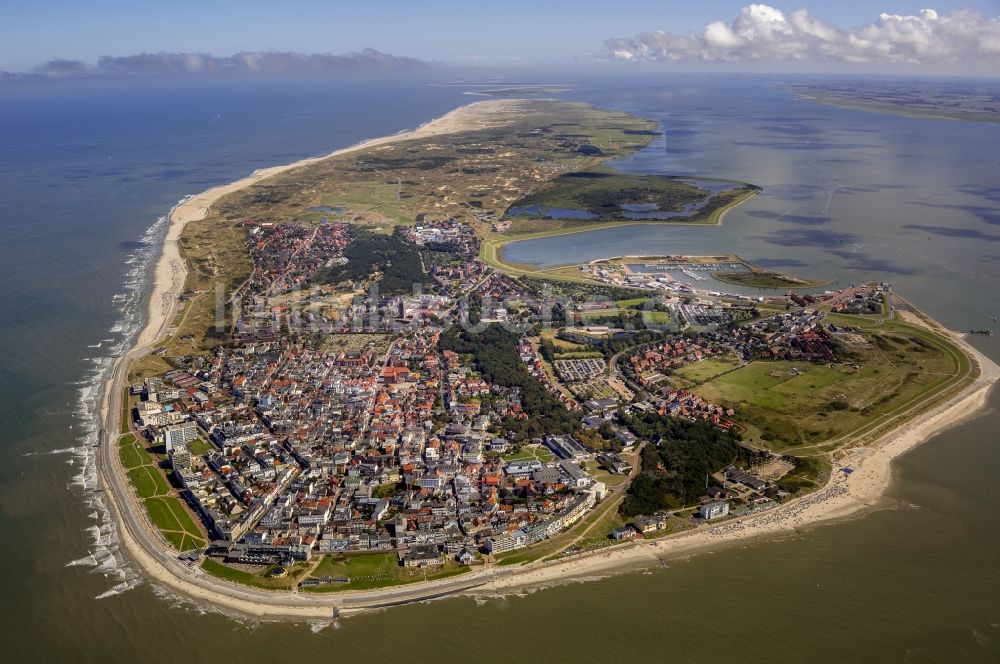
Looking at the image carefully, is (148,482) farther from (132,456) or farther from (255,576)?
(255,576)

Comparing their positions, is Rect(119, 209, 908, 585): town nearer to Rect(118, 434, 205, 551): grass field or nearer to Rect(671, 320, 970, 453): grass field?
Rect(118, 434, 205, 551): grass field

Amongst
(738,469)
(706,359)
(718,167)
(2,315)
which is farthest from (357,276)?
(718,167)

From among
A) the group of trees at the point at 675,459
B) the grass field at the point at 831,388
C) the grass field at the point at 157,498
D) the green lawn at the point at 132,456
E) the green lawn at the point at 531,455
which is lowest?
the grass field at the point at 157,498

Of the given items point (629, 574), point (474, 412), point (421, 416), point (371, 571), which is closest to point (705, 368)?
point (474, 412)

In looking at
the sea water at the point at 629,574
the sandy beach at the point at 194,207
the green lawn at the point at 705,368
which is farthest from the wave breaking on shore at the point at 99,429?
the green lawn at the point at 705,368

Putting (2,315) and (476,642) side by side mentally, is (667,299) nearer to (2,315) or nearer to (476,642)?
(476,642)

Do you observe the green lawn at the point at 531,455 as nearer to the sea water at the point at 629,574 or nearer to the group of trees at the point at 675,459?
the group of trees at the point at 675,459

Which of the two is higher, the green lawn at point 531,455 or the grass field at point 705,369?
the grass field at point 705,369
